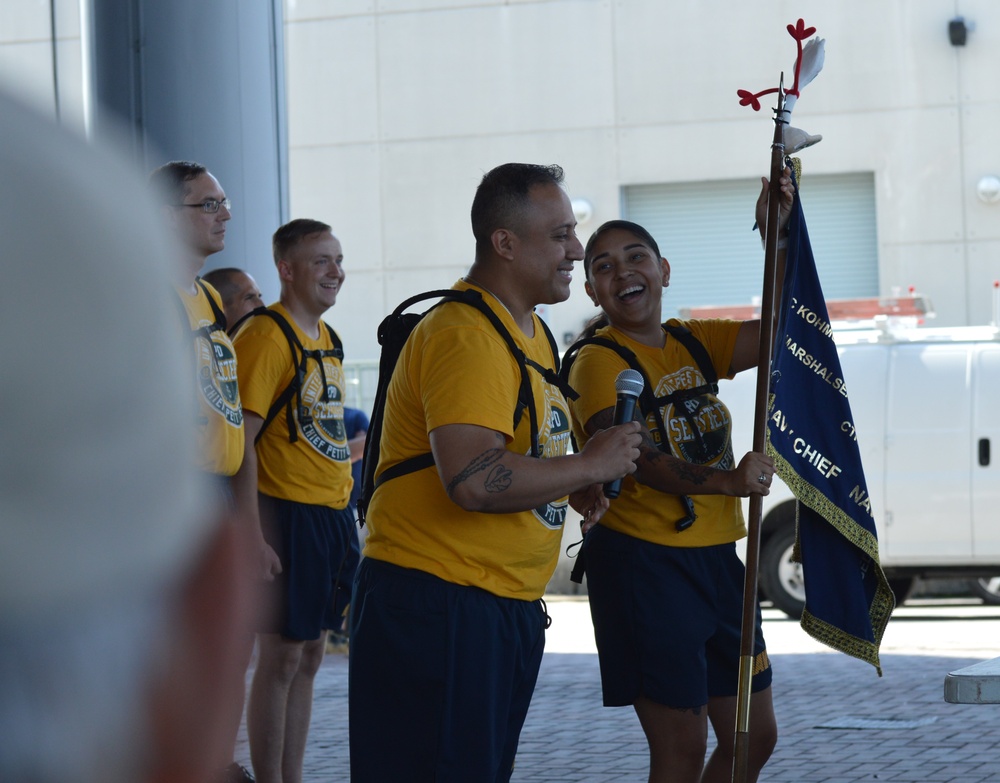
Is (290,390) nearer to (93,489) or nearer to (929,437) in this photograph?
(93,489)

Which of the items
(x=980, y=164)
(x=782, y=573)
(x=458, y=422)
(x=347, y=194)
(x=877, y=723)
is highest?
(x=347, y=194)

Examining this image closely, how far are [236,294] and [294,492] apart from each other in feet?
4.27

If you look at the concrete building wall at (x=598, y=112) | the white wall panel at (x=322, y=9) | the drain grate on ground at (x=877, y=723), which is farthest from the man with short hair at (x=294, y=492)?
the white wall panel at (x=322, y=9)

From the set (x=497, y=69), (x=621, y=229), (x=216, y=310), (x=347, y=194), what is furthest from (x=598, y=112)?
(x=621, y=229)

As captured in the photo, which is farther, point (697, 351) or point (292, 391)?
point (292, 391)

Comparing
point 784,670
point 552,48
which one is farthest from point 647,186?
point 784,670

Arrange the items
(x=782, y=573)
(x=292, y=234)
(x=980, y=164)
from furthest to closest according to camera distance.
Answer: (x=980, y=164) < (x=782, y=573) < (x=292, y=234)

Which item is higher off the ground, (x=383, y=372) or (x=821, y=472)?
(x=383, y=372)

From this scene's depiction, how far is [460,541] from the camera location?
11.4ft

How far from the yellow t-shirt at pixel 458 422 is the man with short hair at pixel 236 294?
2.98 meters

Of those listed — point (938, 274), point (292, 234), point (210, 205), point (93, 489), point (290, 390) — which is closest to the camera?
point (93, 489)

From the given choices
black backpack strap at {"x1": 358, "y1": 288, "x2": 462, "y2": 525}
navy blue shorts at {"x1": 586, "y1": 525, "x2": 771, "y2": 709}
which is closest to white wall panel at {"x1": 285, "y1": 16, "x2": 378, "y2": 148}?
navy blue shorts at {"x1": 586, "y1": 525, "x2": 771, "y2": 709}

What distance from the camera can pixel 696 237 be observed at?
19266mm

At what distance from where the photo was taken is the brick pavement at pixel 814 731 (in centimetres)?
674
